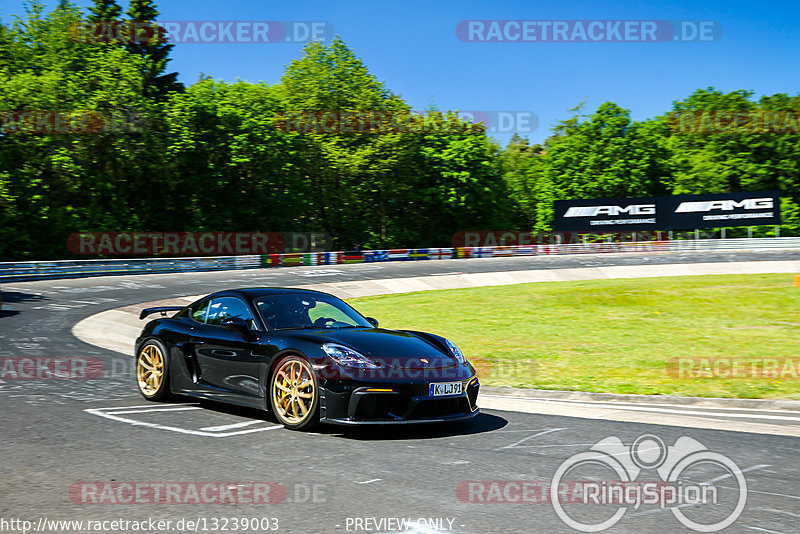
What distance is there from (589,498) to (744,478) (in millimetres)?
1319

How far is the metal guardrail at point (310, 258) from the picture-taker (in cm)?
3203

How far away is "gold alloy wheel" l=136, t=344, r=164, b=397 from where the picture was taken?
8750 mm

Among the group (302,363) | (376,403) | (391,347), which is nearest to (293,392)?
(302,363)

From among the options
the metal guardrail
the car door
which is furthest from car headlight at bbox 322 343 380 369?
the metal guardrail

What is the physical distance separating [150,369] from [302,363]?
272 cm

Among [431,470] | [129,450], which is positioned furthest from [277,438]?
[431,470]

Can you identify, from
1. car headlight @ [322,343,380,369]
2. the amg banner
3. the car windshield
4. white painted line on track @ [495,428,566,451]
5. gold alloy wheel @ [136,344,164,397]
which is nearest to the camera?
white painted line on track @ [495,428,566,451]

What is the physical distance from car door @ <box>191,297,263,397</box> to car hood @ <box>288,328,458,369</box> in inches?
24.3

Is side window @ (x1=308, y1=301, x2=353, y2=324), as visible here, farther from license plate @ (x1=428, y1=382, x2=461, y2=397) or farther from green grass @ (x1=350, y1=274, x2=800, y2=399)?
green grass @ (x1=350, y1=274, x2=800, y2=399)

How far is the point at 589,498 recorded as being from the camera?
16.3 feet

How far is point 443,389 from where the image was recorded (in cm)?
702

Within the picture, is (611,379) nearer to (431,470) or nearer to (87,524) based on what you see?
(431,470)

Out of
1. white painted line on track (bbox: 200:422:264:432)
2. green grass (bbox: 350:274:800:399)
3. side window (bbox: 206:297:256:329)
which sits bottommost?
green grass (bbox: 350:274:800:399)

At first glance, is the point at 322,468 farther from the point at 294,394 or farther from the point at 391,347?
the point at 391,347
